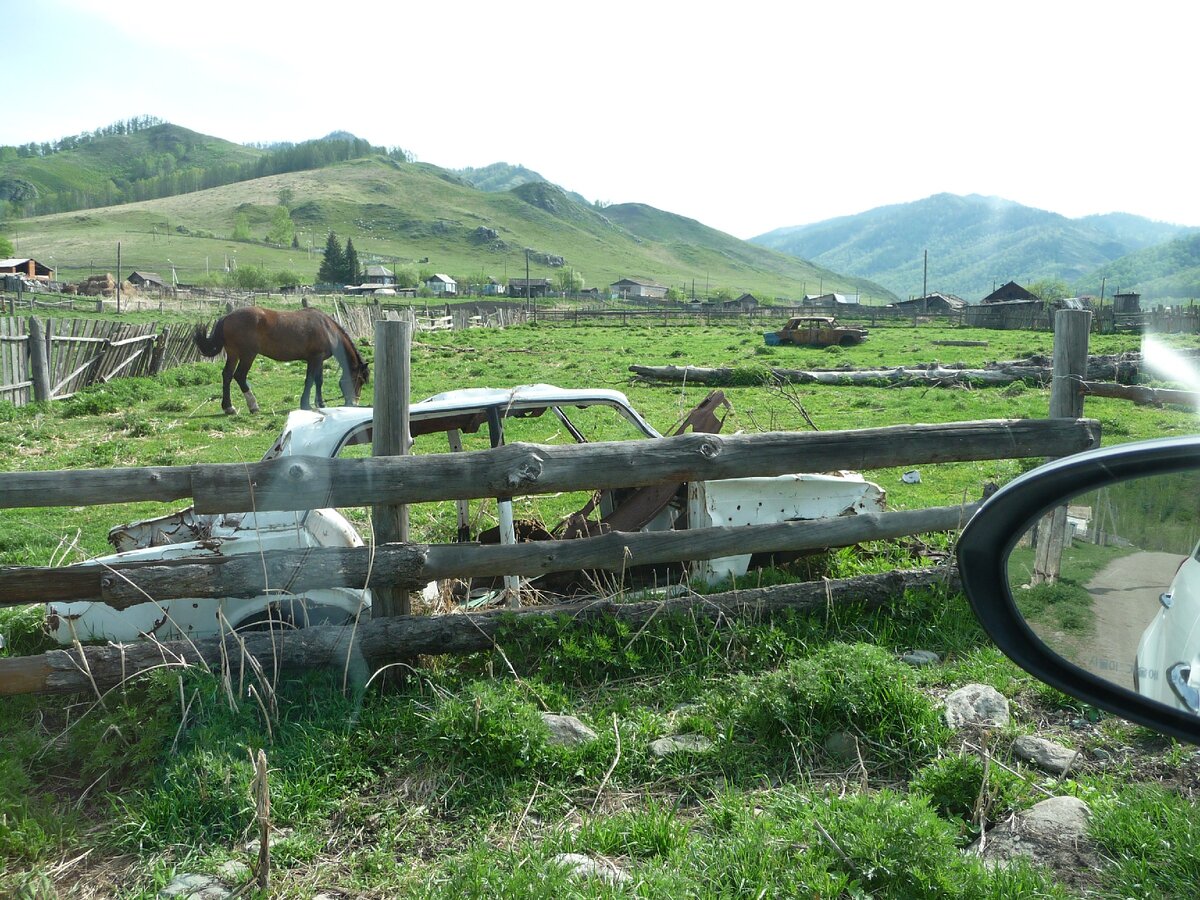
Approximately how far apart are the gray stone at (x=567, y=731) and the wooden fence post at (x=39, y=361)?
15.6 metres

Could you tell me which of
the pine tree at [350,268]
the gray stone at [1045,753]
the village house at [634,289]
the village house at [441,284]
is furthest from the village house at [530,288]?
the gray stone at [1045,753]

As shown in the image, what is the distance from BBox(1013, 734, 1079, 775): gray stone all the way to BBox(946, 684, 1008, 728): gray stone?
0.45 ft

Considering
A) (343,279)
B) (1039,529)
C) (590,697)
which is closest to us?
(1039,529)

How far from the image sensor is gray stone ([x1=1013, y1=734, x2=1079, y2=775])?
340 centimetres

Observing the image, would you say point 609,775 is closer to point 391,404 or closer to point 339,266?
point 391,404

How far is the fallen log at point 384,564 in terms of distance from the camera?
388 cm

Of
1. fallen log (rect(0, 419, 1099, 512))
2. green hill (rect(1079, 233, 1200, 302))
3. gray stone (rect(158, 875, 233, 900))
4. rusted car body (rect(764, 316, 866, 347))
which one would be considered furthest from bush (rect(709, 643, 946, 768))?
green hill (rect(1079, 233, 1200, 302))

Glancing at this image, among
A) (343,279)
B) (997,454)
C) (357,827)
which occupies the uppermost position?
(343,279)

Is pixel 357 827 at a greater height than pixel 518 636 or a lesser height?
lesser

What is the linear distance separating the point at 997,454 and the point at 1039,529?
3.54m

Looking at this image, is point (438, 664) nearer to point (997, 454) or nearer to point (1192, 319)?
point (997, 454)

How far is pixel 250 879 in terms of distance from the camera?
2768mm

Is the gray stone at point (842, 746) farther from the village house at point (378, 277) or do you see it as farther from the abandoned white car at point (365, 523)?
the village house at point (378, 277)

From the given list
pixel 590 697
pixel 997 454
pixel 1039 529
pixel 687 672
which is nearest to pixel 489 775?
pixel 590 697
